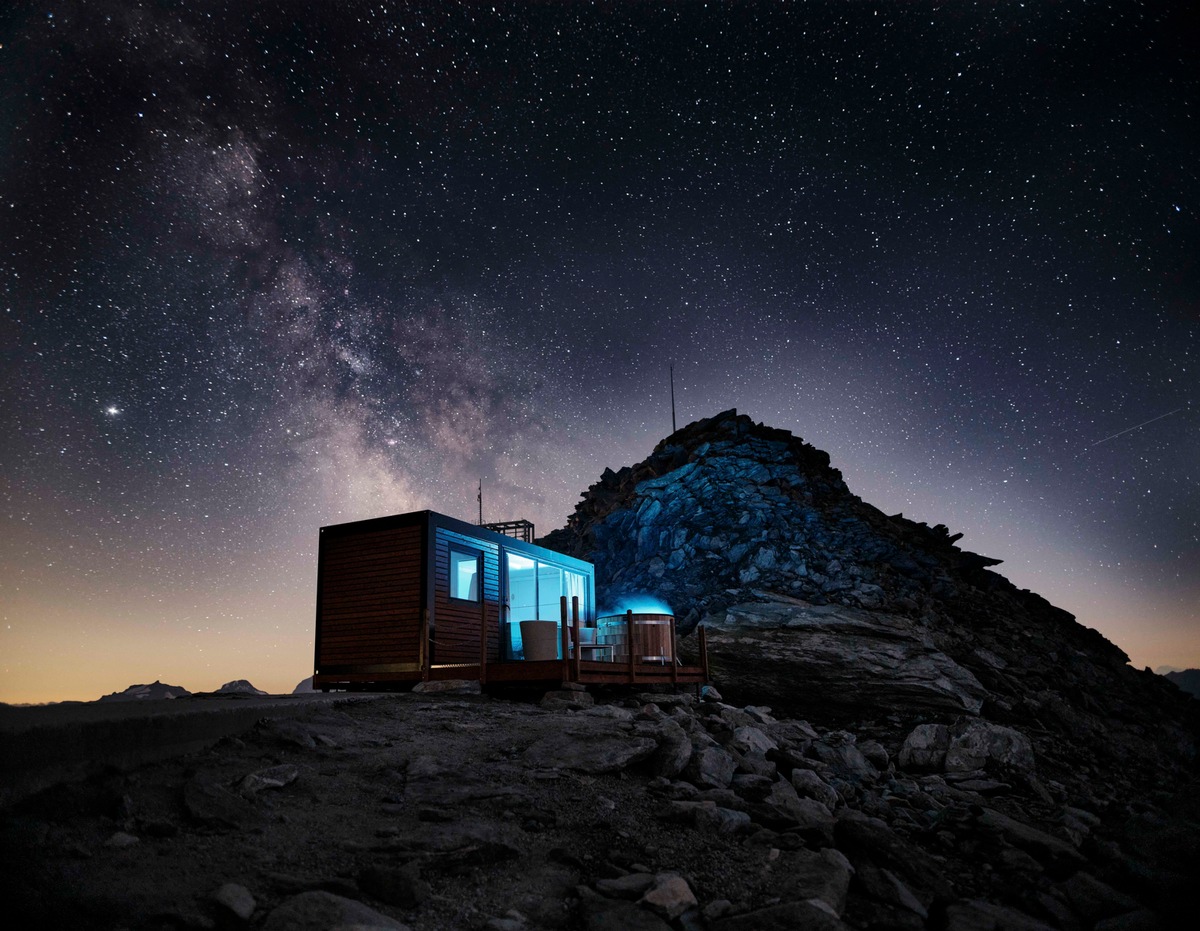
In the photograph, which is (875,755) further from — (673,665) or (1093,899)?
(1093,899)

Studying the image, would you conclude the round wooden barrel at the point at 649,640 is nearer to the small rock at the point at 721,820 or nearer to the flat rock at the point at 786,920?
the small rock at the point at 721,820

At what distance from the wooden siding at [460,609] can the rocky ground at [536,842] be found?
14.2ft

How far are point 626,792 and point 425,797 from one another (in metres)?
2.32

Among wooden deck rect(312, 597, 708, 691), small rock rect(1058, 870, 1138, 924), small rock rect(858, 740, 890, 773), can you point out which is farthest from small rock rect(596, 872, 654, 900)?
small rock rect(858, 740, 890, 773)

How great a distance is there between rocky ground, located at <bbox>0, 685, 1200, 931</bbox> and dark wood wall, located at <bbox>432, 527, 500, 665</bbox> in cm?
433

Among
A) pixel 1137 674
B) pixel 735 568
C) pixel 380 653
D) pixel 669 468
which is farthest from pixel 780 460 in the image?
pixel 380 653

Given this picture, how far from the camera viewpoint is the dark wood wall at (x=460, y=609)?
52.4 ft

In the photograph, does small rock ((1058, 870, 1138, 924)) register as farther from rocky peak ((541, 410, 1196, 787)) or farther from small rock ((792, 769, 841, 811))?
rocky peak ((541, 410, 1196, 787))

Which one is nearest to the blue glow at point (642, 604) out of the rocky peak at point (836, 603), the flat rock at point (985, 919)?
the rocky peak at point (836, 603)

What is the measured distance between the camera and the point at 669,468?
4088 centimetres

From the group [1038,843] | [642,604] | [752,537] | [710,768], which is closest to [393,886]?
[710,768]

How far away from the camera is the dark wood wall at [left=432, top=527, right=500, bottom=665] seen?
Result: 52.4 ft

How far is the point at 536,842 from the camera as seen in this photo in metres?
6.29

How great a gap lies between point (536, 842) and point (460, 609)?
10.8m
